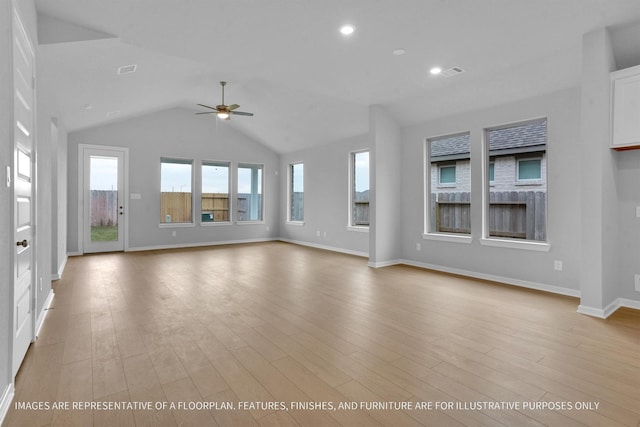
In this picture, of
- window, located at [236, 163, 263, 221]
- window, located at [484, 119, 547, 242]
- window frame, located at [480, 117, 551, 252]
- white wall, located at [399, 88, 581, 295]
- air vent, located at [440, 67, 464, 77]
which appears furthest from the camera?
window, located at [236, 163, 263, 221]

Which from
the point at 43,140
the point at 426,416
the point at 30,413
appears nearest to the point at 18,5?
the point at 43,140

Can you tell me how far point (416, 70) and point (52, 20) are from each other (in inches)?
157

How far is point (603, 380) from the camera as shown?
2.12 m

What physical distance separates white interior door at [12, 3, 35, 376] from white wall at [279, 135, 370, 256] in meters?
5.63

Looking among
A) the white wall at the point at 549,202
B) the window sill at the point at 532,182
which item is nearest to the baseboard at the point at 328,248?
the white wall at the point at 549,202

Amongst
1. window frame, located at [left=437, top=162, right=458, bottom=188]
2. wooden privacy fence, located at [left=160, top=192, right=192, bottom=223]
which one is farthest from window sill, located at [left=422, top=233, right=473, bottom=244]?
wooden privacy fence, located at [left=160, top=192, right=192, bottom=223]

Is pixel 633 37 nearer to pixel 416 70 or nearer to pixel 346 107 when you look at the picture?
pixel 416 70

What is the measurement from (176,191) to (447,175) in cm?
664

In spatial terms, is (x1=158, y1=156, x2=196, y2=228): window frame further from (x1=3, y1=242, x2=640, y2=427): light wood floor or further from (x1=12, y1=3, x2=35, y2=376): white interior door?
(x1=12, y1=3, x2=35, y2=376): white interior door

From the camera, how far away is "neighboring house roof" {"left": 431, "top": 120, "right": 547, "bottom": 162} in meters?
4.59

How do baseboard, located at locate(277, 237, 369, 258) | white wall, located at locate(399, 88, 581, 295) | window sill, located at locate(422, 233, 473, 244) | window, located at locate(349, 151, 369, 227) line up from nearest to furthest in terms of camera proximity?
white wall, located at locate(399, 88, 581, 295)
window sill, located at locate(422, 233, 473, 244)
baseboard, located at locate(277, 237, 369, 258)
window, located at locate(349, 151, 369, 227)

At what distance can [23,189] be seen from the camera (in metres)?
2.36

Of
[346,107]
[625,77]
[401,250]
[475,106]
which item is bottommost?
[401,250]

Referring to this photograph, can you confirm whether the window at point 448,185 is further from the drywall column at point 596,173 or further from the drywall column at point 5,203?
the drywall column at point 5,203
